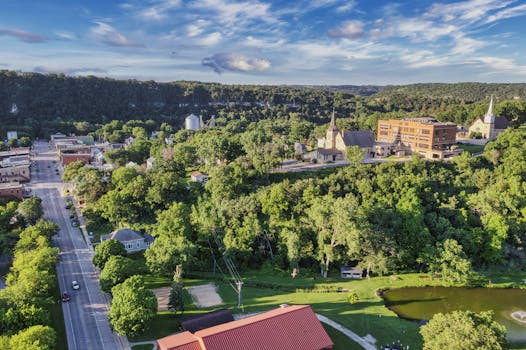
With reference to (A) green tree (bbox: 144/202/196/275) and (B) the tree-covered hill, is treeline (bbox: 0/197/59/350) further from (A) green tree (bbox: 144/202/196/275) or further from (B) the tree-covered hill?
(B) the tree-covered hill

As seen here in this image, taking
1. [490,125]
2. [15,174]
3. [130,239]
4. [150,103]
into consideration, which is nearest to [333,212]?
[130,239]

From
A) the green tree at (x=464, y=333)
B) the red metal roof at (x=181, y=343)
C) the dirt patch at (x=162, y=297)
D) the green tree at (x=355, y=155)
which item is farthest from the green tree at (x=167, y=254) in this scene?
the green tree at (x=355, y=155)

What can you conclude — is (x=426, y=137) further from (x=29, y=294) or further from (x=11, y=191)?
(x=11, y=191)

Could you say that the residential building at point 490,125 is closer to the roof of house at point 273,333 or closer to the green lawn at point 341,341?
the green lawn at point 341,341

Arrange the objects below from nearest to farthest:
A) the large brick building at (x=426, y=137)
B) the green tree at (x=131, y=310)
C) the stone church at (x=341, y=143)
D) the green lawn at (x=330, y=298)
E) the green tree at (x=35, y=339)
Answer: the green tree at (x=35, y=339), the green tree at (x=131, y=310), the green lawn at (x=330, y=298), the stone church at (x=341, y=143), the large brick building at (x=426, y=137)

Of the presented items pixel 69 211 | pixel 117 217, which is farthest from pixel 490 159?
pixel 69 211

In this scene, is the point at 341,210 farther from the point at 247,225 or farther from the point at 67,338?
the point at 67,338
